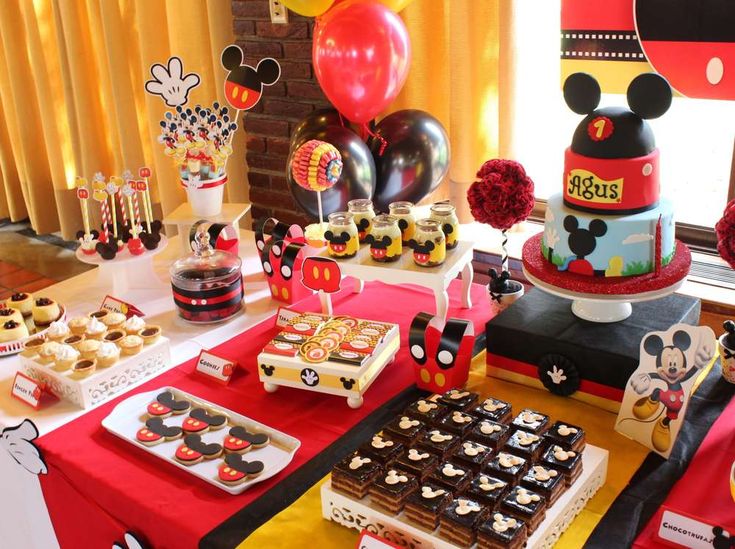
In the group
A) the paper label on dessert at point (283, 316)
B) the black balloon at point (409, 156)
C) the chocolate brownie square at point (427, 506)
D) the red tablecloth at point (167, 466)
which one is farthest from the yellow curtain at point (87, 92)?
the chocolate brownie square at point (427, 506)

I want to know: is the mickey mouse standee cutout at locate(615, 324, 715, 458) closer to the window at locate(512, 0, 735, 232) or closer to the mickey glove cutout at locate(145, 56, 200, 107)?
the window at locate(512, 0, 735, 232)

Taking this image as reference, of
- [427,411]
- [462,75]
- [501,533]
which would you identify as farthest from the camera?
[462,75]

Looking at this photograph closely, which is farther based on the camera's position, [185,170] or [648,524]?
[185,170]

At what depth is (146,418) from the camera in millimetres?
1569

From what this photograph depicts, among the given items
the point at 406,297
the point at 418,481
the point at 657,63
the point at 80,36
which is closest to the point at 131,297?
the point at 406,297

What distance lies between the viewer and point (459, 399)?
55.9 inches

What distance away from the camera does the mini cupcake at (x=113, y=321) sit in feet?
5.85

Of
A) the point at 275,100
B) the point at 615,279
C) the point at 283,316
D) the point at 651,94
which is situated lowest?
the point at 283,316

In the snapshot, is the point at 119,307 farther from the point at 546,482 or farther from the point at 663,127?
the point at 663,127

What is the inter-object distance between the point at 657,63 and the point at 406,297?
945mm

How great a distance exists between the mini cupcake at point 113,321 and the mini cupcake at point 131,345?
0.07 m

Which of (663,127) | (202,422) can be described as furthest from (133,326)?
(663,127)

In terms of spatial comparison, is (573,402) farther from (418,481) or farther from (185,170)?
(185,170)

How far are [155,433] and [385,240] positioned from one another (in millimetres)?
627
